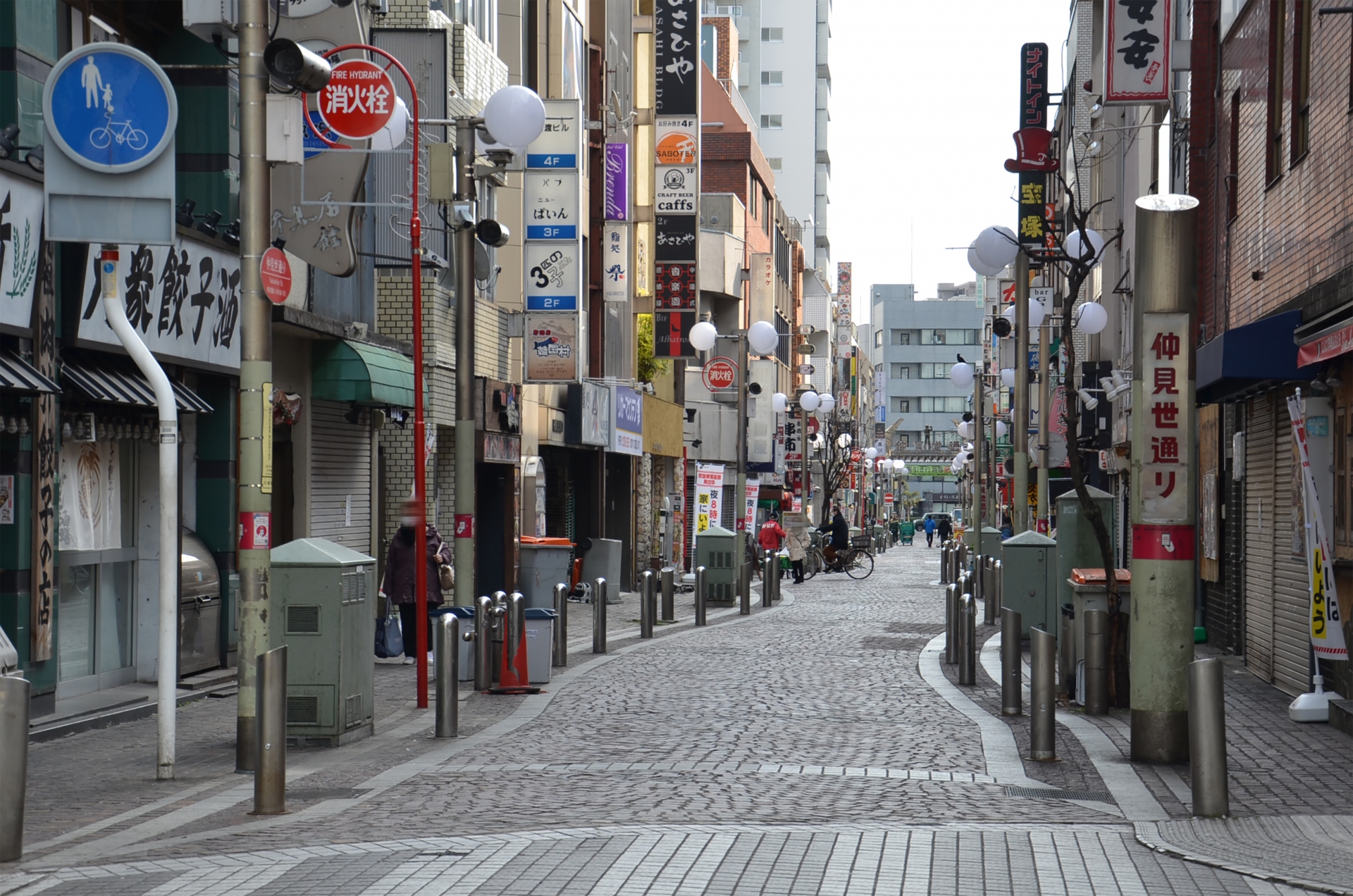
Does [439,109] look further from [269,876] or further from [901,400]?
[901,400]

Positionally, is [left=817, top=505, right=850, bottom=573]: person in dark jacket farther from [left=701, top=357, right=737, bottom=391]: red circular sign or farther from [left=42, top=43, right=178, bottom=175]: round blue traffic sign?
[left=42, top=43, right=178, bottom=175]: round blue traffic sign

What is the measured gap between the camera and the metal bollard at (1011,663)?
14.4 m

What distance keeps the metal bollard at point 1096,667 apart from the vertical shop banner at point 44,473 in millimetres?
8351

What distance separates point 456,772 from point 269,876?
3.64 m

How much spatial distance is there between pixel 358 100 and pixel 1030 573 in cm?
947

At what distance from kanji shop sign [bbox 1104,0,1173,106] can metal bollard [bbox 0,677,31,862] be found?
19.8 m

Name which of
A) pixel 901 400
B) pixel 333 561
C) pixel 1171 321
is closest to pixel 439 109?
pixel 333 561

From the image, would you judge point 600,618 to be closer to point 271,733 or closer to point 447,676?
point 447,676

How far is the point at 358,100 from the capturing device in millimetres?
17359

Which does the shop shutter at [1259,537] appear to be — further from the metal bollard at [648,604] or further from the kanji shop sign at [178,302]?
the kanji shop sign at [178,302]

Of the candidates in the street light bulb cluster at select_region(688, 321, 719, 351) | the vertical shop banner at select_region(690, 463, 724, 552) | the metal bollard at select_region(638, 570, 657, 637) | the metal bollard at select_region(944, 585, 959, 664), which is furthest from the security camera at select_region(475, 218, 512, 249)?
the vertical shop banner at select_region(690, 463, 724, 552)

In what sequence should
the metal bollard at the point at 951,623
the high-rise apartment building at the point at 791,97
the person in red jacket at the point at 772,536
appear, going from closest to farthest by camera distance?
1. the metal bollard at the point at 951,623
2. the person in red jacket at the point at 772,536
3. the high-rise apartment building at the point at 791,97

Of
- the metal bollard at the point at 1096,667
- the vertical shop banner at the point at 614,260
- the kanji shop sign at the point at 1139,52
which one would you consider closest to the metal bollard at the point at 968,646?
the metal bollard at the point at 1096,667

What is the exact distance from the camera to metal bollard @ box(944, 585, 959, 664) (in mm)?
20047
